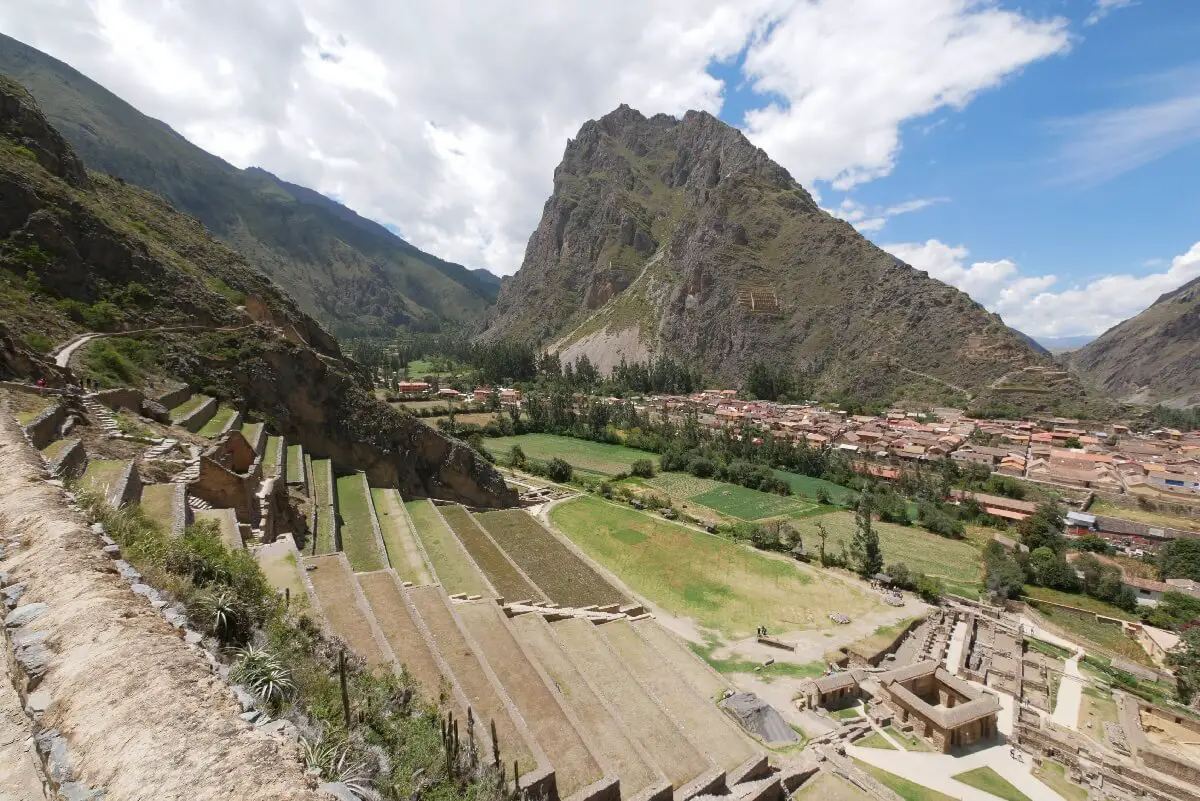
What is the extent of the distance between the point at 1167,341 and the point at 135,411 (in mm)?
230738

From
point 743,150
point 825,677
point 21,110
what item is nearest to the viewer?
point 825,677

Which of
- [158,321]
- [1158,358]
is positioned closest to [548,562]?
[158,321]

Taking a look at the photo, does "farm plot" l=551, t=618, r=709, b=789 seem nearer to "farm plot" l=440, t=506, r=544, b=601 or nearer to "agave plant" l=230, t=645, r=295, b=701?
"farm plot" l=440, t=506, r=544, b=601

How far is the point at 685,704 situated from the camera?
17969 millimetres

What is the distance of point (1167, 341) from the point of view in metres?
158

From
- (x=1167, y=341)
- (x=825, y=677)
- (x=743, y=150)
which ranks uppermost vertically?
(x=743, y=150)

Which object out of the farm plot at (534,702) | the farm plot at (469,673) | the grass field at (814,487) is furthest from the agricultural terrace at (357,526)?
the grass field at (814,487)

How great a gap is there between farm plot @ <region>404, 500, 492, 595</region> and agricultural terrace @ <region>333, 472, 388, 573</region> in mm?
2405

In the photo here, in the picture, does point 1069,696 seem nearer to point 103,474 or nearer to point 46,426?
point 103,474

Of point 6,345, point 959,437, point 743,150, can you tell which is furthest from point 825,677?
point 743,150

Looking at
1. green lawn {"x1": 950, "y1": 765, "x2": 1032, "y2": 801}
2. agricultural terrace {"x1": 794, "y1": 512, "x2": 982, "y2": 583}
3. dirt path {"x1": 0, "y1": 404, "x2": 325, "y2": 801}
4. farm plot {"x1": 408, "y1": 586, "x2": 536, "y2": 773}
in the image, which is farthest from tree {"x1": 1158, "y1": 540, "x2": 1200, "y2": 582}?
dirt path {"x1": 0, "y1": 404, "x2": 325, "y2": 801}

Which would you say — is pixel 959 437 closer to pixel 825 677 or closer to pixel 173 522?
pixel 825 677

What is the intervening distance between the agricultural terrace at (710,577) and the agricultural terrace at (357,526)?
15120 mm

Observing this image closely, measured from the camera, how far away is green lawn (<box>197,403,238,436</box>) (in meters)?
22.5
